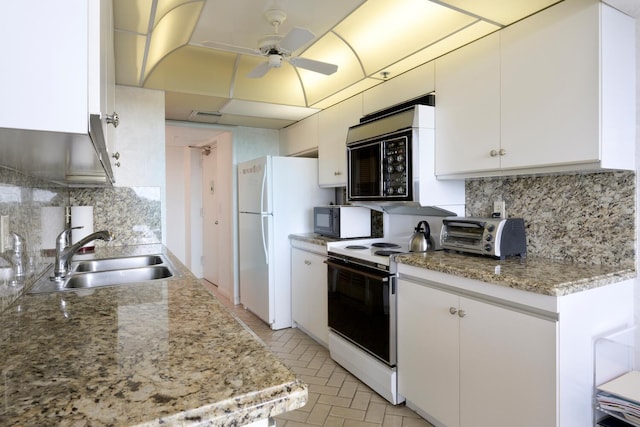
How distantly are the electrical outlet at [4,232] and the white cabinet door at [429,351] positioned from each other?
1866 mm

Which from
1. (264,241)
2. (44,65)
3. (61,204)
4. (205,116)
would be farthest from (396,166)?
(205,116)

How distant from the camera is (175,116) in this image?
402 cm

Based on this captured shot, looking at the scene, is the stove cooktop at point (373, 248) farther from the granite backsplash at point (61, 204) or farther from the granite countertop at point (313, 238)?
the granite backsplash at point (61, 204)

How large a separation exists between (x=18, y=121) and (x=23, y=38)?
0.14 metres

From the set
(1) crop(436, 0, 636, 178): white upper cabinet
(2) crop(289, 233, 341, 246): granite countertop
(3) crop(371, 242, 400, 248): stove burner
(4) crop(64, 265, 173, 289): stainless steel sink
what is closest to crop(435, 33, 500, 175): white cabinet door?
(1) crop(436, 0, 636, 178): white upper cabinet

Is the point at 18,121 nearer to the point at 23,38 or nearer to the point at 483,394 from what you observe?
the point at 23,38

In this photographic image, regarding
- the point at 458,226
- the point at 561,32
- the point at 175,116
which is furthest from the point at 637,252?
the point at 175,116

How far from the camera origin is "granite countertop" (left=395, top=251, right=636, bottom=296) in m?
1.53

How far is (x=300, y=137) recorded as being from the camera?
13.6ft

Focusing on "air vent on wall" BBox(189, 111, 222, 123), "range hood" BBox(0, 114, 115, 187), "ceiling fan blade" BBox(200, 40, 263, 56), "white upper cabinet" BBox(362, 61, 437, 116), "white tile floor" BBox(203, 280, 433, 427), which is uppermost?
"ceiling fan blade" BBox(200, 40, 263, 56)

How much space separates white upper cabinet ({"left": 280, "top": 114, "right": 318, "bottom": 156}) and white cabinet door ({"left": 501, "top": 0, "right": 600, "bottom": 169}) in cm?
214

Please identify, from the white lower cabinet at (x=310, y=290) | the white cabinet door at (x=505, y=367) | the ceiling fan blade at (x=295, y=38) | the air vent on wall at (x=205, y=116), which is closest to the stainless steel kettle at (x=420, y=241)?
the white cabinet door at (x=505, y=367)

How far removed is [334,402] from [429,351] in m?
0.76

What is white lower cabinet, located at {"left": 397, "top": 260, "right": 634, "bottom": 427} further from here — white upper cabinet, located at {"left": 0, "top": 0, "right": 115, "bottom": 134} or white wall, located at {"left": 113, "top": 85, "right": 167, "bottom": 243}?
white wall, located at {"left": 113, "top": 85, "right": 167, "bottom": 243}
